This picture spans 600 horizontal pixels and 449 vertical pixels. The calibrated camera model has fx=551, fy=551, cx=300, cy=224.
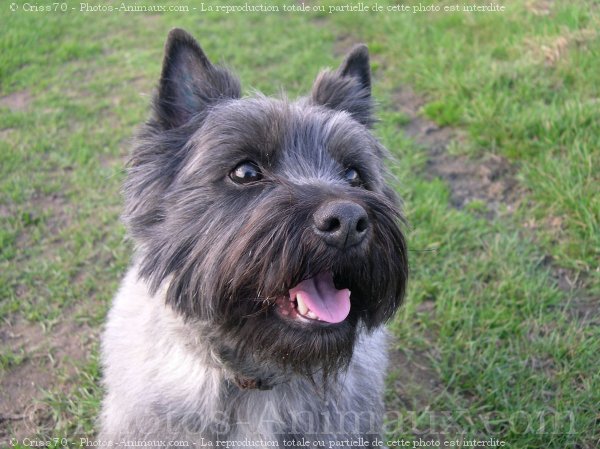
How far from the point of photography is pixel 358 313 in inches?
93.1

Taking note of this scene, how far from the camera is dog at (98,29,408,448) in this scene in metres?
2.07

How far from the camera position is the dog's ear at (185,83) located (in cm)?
262

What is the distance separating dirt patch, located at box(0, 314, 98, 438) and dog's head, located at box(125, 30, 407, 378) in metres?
1.47

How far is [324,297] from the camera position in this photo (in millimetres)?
2217

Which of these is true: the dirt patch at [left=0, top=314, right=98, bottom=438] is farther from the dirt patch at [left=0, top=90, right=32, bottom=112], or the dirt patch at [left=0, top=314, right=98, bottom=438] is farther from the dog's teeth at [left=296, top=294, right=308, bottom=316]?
the dirt patch at [left=0, top=90, right=32, bottom=112]

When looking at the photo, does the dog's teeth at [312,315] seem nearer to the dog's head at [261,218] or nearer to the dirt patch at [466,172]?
the dog's head at [261,218]

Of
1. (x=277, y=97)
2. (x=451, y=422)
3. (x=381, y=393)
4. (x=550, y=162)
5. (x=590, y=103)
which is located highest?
(x=277, y=97)

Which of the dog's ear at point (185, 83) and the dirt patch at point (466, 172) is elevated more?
the dog's ear at point (185, 83)

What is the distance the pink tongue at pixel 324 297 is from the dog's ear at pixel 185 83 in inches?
42.9

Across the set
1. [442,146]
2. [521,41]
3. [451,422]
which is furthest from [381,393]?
[521,41]

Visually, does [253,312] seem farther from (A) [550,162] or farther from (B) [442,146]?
(B) [442,146]

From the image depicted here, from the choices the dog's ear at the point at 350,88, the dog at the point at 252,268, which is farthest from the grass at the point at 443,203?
the dog's ear at the point at 350,88

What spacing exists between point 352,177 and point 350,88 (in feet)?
1.97

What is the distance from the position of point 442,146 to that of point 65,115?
13.8 feet
